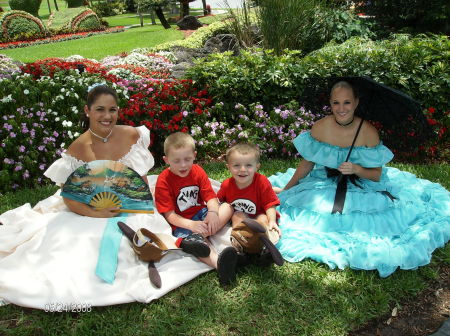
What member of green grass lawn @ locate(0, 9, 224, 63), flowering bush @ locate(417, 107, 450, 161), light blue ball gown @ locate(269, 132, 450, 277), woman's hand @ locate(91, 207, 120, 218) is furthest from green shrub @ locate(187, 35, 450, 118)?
green grass lawn @ locate(0, 9, 224, 63)

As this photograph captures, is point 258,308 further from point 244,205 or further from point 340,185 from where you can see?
point 340,185

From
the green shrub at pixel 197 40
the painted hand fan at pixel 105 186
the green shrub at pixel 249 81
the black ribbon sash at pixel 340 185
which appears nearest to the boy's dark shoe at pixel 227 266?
the painted hand fan at pixel 105 186

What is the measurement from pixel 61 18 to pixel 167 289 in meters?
26.1

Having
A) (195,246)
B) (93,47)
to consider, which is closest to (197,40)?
(93,47)

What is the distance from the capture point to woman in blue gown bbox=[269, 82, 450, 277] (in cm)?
301

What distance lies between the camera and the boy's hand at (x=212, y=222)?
3129mm

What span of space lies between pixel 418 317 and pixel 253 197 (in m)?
1.40

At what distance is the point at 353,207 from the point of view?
338cm

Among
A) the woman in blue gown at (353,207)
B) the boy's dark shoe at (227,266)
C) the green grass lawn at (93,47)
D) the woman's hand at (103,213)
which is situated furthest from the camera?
the green grass lawn at (93,47)

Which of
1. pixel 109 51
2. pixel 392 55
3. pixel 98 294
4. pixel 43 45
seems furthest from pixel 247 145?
pixel 43 45

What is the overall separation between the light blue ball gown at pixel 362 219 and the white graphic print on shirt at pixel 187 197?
780 millimetres

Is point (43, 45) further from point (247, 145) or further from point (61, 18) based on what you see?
point (247, 145)

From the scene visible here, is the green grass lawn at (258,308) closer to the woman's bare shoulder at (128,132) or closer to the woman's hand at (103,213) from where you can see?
the woman's hand at (103,213)

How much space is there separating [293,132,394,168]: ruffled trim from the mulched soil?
1096mm
